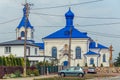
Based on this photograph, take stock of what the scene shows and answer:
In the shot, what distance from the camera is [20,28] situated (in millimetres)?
120562

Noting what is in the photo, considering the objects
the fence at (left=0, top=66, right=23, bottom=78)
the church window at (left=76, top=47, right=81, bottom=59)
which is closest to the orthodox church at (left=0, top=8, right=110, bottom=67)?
the church window at (left=76, top=47, right=81, bottom=59)

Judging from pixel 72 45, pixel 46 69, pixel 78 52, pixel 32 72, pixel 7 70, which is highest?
pixel 72 45

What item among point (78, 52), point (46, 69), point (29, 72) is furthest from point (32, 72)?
point (78, 52)

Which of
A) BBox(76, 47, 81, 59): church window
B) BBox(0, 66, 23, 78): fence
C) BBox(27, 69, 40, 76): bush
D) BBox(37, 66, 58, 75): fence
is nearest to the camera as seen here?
BBox(0, 66, 23, 78): fence

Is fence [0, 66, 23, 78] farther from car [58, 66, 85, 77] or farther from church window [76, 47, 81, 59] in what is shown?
church window [76, 47, 81, 59]

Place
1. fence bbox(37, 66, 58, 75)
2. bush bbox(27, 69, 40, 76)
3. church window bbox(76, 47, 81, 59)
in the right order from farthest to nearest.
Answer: church window bbox(76, 47, 81, 59)
fence bbox(37, 66, 58, 75)
bush bbox(27, 69, 40, 76)

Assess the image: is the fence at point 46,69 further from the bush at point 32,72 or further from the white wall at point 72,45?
the white wall at point 72,45

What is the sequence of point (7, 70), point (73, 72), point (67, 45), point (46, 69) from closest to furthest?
point (7, 70) → point (73, 72) → point (46, 69) → point (67, 45)

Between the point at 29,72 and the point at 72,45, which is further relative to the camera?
the point at 72,45

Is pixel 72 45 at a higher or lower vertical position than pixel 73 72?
higher

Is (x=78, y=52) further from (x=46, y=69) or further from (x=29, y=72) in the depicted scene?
(x=29, y=72)

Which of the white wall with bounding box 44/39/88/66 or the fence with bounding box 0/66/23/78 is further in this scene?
the white wall with bounding box 44/39/88/66

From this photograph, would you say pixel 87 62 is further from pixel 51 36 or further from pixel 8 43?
pixel 8 43

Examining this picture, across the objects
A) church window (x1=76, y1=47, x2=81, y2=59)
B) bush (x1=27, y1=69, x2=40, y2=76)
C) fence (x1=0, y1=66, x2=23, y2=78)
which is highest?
church window (x1=76, y1=47, x2=81, y2=59)
